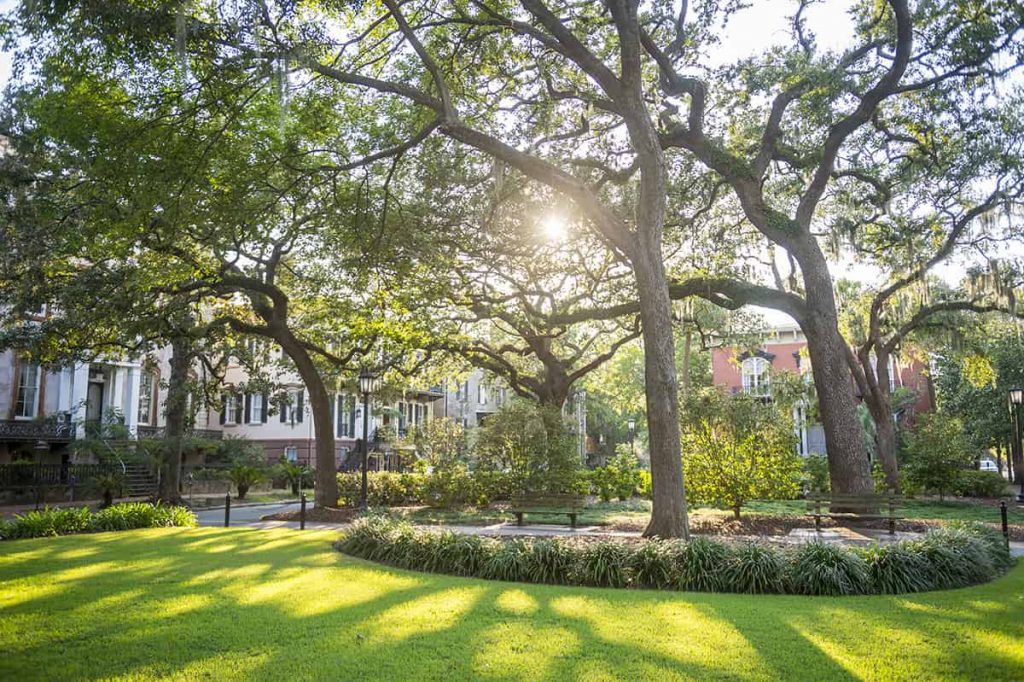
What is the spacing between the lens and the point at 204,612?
7.76 metres

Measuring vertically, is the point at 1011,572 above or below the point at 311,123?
below

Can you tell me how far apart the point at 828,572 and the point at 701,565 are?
60.2 inches

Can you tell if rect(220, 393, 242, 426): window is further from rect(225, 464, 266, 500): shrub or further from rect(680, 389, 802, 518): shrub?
rect(680, 389, 802, 518): shrub

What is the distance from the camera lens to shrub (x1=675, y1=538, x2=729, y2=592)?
29.9 ft

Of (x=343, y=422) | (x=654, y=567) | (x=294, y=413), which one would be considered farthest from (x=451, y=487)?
(x=294, y=413)

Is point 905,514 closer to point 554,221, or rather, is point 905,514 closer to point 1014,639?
point 554,221

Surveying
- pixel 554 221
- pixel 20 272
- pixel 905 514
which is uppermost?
pixel 554 221

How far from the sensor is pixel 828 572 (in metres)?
8.84

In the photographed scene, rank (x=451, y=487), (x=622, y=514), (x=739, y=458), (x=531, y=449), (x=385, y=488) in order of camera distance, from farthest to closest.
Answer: (x=385, y=488)
(x=451, y=487)
(x=531, y=449)
(x=622, y=514)
(x=739, y=458)

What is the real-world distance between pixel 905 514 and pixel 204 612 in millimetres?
18605

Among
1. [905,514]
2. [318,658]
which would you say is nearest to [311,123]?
[318,658]

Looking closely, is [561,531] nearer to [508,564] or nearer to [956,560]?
[508,564]

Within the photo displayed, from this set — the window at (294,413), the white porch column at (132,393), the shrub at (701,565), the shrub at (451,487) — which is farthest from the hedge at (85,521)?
the window at (294,413)

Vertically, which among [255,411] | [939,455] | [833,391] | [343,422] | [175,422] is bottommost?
[939,455]
